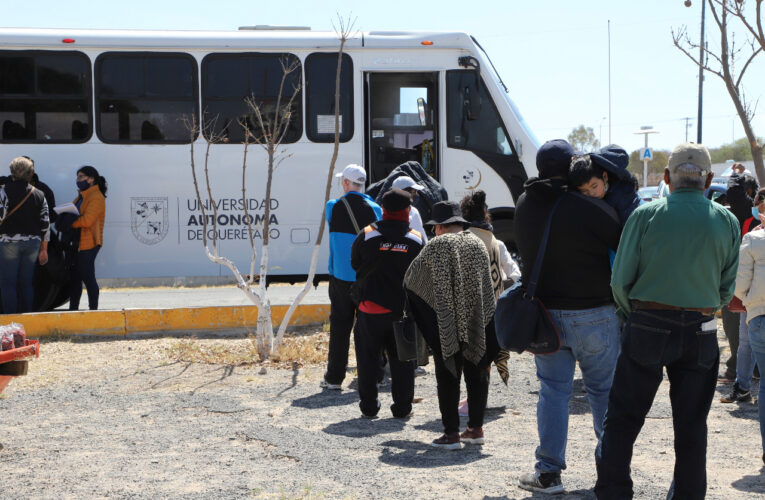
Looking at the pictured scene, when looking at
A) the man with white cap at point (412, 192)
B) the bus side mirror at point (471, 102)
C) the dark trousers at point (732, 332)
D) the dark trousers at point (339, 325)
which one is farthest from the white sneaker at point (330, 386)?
the bus side mirror at point (471, 102)

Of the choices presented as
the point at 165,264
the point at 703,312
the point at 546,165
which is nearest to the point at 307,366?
the point at 165,264

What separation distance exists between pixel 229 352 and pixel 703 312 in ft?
19.2

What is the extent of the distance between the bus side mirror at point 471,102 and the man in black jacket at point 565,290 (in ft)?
20.9

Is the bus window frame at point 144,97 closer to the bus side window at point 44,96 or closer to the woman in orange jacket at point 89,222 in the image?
the bus side window at point 44,96

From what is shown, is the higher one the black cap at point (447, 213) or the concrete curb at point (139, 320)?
the black cap at point (447, 213)

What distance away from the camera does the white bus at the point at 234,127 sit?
11117mm

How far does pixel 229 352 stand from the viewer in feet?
30.0

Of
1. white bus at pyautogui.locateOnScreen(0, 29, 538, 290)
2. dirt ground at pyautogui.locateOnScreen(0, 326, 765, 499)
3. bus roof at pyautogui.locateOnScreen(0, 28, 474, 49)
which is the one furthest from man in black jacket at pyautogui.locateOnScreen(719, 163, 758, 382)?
bus roof at pyautogui.locateOnScreen(0, 28, 474, 49)

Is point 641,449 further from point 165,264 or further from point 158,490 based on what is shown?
point 165,264

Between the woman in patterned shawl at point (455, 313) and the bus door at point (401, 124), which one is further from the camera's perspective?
the bus door at point (401, 124)

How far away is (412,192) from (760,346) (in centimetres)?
333

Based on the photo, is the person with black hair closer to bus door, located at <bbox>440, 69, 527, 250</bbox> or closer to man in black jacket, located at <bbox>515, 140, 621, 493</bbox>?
man in black jacket, located at <bbox>515, 140, 621, 493</bbox>

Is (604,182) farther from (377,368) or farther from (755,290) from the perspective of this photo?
(377,368)

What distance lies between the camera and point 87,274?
34.9 ft
